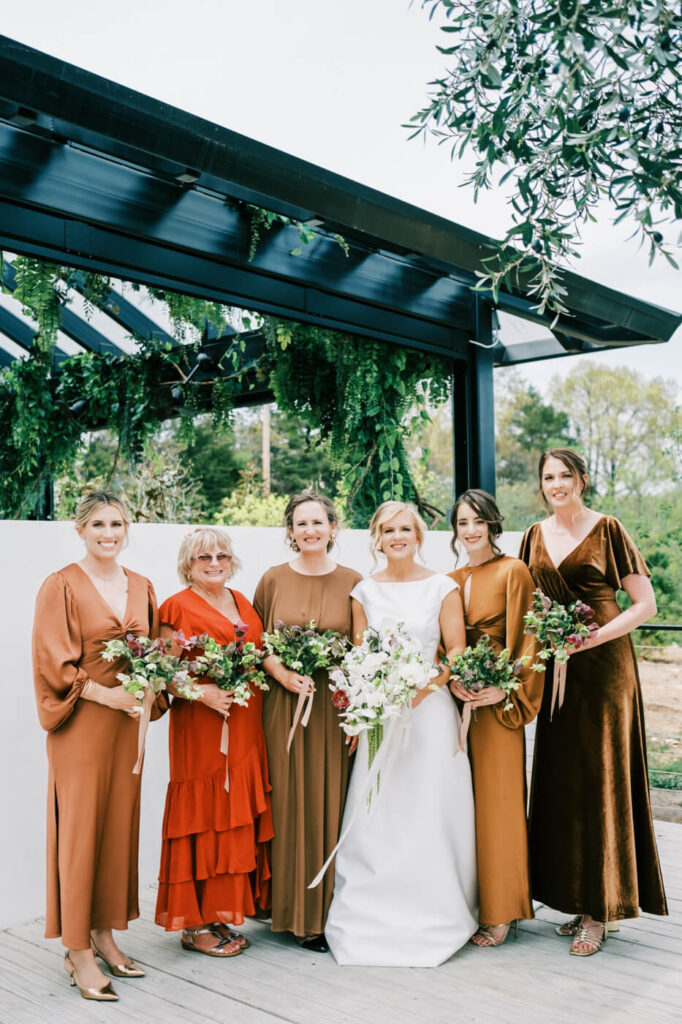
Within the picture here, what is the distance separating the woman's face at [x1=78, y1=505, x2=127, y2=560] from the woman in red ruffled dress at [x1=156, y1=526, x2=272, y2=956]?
0.28m

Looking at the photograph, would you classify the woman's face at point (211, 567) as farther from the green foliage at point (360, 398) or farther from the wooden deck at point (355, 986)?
the green foliage at point (360, 398)

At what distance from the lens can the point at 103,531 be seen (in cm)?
311

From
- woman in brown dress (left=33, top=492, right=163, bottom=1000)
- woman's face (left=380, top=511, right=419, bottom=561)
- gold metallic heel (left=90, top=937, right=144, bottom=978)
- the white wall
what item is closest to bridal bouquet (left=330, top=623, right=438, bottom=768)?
woman's face (left=380, top=511, right=419, bottom=561)

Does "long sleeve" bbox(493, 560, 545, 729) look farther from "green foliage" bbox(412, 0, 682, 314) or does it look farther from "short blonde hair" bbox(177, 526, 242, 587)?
"green foliage" bbox(412, 0, 682, 314)

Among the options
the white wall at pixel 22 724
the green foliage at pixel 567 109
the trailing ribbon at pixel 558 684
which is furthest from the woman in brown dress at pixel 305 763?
the green foliage at pixel 567 109

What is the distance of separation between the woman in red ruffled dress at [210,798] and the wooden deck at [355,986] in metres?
0.18

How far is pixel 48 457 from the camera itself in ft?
17.3

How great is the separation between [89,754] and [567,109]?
2.41m

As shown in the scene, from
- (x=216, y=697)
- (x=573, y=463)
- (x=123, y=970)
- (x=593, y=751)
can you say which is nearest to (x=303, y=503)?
(x=216, y=697)

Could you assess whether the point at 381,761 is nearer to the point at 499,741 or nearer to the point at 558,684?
the point at 499,741

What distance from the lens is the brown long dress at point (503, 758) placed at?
3.31m

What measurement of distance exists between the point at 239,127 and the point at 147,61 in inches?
164

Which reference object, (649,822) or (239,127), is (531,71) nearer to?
(649,822)

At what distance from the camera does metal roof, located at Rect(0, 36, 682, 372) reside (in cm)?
283
